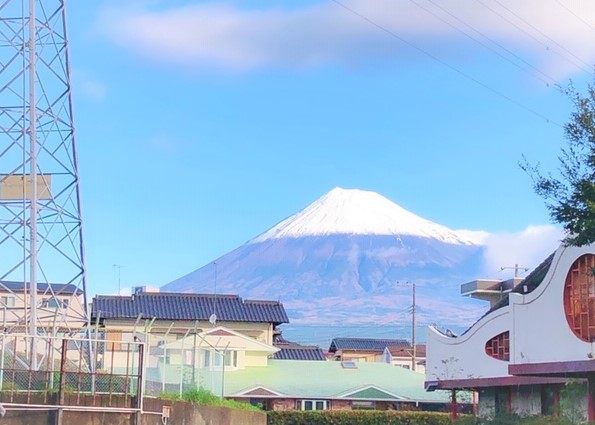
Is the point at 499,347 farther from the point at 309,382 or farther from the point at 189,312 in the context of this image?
the point at 189,312

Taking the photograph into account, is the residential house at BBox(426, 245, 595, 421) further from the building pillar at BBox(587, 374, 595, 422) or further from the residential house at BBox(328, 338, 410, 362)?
the residential house at BBox(328, 338, 410, 362)

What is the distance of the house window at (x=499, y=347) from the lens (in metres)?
36.4

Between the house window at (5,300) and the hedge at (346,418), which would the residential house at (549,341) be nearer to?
the hedge at (346,418)

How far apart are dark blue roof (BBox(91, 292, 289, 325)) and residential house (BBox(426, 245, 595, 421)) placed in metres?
29.0

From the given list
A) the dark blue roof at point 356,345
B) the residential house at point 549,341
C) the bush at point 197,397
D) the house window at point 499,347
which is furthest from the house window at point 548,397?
the dark blue roof at point 356,345

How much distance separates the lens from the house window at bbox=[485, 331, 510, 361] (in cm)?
3638

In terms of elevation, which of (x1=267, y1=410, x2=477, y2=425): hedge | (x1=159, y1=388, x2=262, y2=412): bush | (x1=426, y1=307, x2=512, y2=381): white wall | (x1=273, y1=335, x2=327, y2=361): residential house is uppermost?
(x1=273, y1=335, x2=327, y2=361): residential house

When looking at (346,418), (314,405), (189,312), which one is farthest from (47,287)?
(189,312)

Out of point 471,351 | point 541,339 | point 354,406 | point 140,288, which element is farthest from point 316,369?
point 541,339

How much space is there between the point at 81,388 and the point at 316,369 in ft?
114

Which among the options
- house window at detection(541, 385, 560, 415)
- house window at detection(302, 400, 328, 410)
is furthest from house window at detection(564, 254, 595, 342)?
house window at detection(302, 400, 328, 410)

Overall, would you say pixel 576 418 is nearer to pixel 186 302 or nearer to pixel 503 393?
pixel 503 393

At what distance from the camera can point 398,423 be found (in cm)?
5038

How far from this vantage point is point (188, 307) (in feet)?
215
